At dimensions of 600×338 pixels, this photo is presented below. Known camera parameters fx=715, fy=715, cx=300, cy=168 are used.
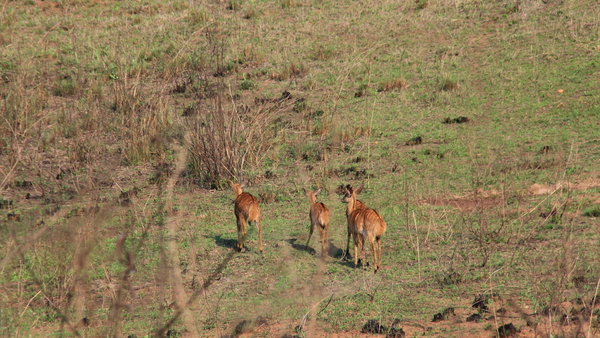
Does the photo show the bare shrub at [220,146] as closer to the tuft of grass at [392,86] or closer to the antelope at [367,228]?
the antelope at [367,228]

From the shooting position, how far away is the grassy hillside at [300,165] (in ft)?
23.6

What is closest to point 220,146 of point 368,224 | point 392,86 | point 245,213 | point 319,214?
point 245,213

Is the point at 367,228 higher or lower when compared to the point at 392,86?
lower

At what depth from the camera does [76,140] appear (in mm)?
14430

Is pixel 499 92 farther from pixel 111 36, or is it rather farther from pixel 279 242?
pixel 111 36

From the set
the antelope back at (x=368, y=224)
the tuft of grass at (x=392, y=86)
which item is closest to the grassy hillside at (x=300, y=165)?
the tuft of grass at (x=392, y=86)

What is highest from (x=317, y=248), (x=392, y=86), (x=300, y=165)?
(x=300, y=165)

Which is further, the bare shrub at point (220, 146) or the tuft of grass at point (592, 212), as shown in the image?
the bare shrub at point (220, 146)

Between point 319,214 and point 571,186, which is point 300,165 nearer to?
point 319,214

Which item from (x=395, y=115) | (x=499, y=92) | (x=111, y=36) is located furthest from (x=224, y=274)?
(x=111, y=36)

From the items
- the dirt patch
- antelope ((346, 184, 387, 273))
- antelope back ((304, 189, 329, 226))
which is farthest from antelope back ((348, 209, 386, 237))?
the dirt patch

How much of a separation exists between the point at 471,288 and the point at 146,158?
8.06 meters

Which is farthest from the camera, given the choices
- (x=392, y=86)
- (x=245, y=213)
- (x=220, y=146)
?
(x=392, y=86)

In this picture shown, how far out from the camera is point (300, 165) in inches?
211
